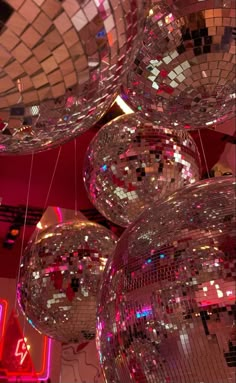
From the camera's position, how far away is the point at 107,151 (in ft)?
4.15

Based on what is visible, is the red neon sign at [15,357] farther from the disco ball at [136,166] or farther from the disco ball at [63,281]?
the disco ball at [136,166]

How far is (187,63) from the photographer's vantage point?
72 cm

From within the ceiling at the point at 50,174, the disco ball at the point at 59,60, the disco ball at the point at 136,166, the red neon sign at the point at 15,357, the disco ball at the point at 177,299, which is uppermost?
the ceiling at the point at 50,174

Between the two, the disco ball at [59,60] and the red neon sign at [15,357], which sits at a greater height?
the red neon sign at [15,357]

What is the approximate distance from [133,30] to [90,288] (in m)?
0.91

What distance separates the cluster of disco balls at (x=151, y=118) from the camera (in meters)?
0.42

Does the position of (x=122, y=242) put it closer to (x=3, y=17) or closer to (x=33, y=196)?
(x=3, y=17)

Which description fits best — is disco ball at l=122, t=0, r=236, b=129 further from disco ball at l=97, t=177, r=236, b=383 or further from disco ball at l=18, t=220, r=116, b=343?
disco ball at l=18, t=220, r=116, b=343

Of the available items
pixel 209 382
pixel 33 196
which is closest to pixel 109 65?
pixel 209 382

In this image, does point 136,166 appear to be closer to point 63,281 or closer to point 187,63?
point 63,281

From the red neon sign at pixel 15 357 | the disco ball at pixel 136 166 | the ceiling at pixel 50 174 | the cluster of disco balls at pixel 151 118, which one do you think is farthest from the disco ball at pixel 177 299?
the red neon sign at pixel 15 357

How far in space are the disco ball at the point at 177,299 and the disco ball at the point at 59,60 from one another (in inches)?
7.9

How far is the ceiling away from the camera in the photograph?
149 inches

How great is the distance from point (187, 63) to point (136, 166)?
1.71ft
